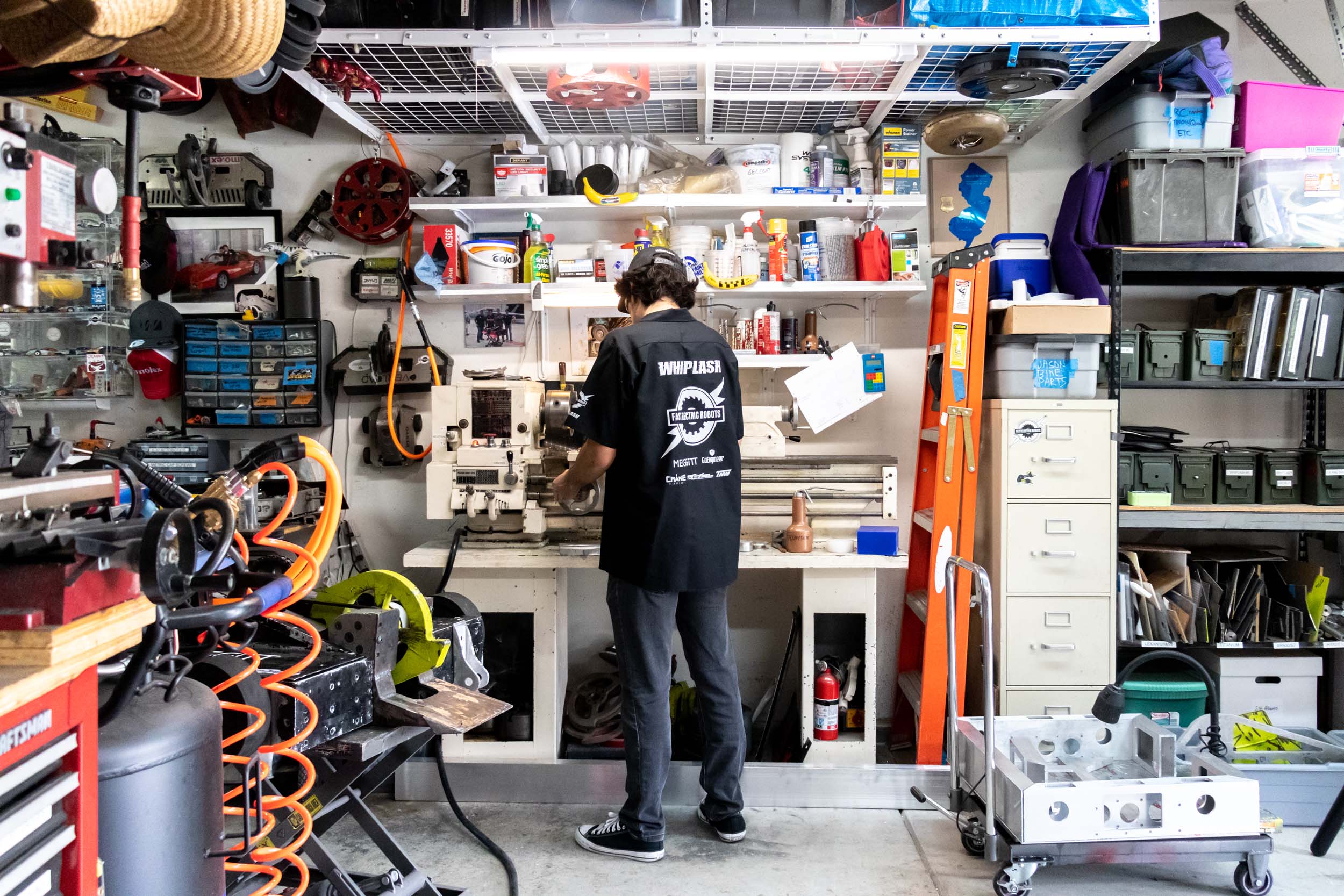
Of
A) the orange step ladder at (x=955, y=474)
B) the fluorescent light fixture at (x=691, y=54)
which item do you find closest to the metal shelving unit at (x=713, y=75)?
the fluorescent light fixture at (x=691, y=54)

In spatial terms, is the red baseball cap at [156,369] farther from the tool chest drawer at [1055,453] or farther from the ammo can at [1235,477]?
the ammo can at [1235,477]

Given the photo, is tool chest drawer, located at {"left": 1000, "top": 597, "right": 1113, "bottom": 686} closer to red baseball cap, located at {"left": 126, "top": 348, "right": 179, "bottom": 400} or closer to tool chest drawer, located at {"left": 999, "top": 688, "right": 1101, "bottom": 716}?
tool chest drawer, located at {"left": 999, "top": 688, "right": 1101, "bottom": 716}

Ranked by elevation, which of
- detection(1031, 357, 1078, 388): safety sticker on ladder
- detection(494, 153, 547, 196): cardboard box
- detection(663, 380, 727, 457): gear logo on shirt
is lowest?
detection(663, 380, 727, 457): gear logo on shirt

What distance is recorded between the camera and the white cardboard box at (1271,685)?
10.1ft

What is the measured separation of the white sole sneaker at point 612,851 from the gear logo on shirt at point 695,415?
1.15 m

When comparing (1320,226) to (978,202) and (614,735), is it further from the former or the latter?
(614,735)

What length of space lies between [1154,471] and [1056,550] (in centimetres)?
48

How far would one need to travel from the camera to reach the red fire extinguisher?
9.62 ft

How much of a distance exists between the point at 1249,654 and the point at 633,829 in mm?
2207

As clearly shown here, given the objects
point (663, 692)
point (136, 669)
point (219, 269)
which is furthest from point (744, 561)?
point (219, 269)

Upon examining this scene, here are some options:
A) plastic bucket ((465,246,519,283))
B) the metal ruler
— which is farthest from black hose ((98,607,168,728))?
the metal ruler

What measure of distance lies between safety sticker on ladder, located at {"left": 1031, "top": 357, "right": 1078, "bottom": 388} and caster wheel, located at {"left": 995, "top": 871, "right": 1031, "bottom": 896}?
1522 mm

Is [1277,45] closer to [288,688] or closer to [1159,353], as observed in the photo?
[1159,353]

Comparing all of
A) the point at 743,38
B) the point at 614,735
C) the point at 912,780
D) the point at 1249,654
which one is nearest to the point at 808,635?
the point at 912,780
